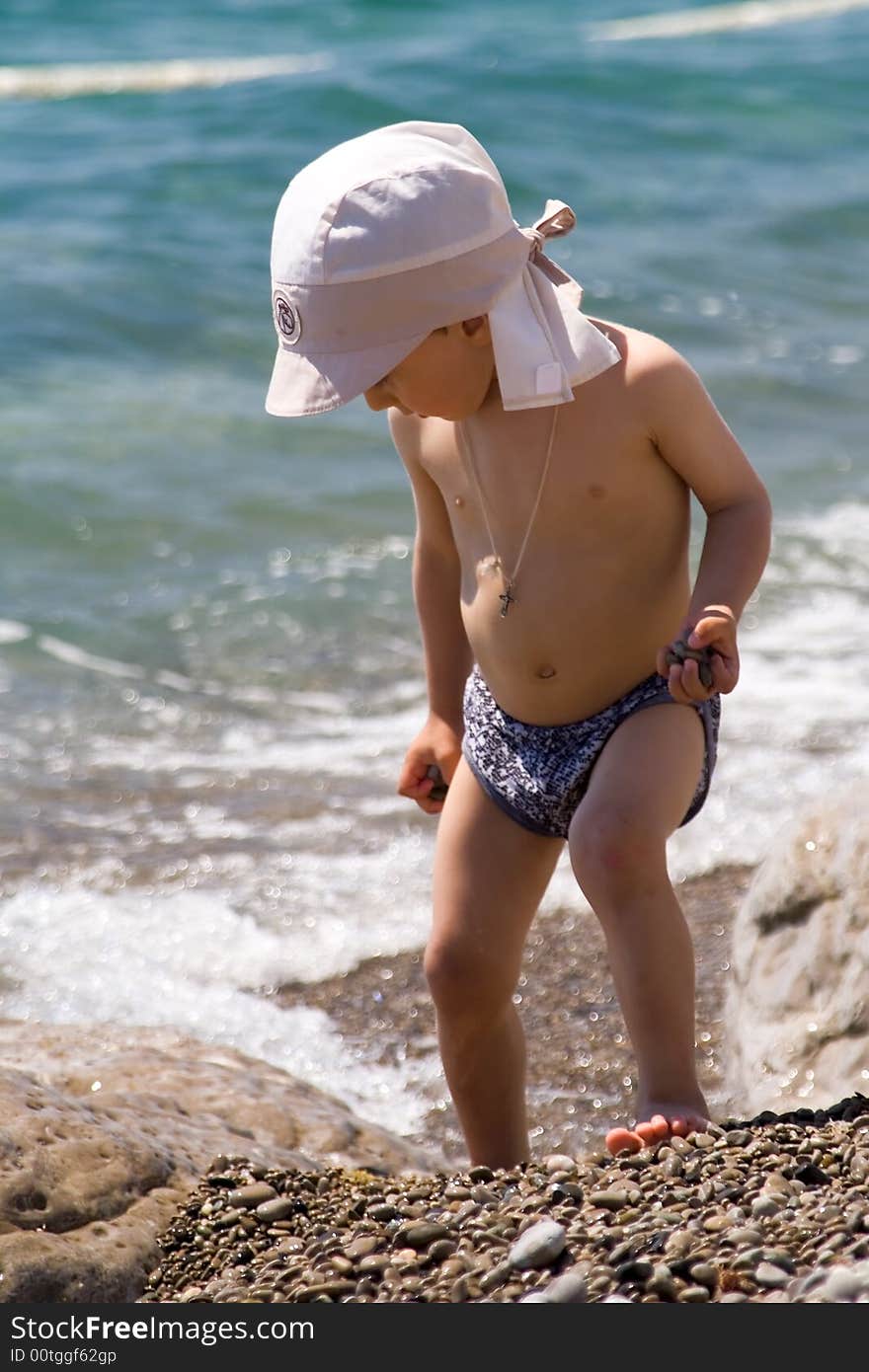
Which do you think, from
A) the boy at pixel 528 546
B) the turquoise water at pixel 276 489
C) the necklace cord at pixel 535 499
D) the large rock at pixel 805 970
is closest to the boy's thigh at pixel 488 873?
the boy at pixel 528 546

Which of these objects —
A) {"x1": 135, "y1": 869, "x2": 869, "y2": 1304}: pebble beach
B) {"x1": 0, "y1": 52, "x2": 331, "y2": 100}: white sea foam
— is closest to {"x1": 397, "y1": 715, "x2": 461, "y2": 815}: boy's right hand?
{"x1": 135, "y1": 869, "x2": 869, "y2": 1304}: pebble beach

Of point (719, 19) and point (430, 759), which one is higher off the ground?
point (430, 759)

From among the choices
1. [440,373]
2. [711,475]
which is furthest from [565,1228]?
[440,373]

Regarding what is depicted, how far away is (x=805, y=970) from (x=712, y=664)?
1.01 m

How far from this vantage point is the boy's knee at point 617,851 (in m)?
2.77

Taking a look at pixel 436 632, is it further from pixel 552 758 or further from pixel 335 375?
pixel 335 375

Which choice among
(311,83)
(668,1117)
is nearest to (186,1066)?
(668,1117)

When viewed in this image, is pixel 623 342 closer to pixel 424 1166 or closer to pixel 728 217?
pixel 424 1166

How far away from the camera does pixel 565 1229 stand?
2455 millimetres

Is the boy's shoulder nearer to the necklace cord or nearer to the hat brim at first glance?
the necklace cord

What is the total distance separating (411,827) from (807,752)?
1.30 metres

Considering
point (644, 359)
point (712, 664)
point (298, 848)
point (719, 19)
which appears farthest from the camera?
point (719, 19)

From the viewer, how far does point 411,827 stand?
506 centimetres

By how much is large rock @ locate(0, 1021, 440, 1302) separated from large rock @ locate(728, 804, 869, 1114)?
0.69 metres
